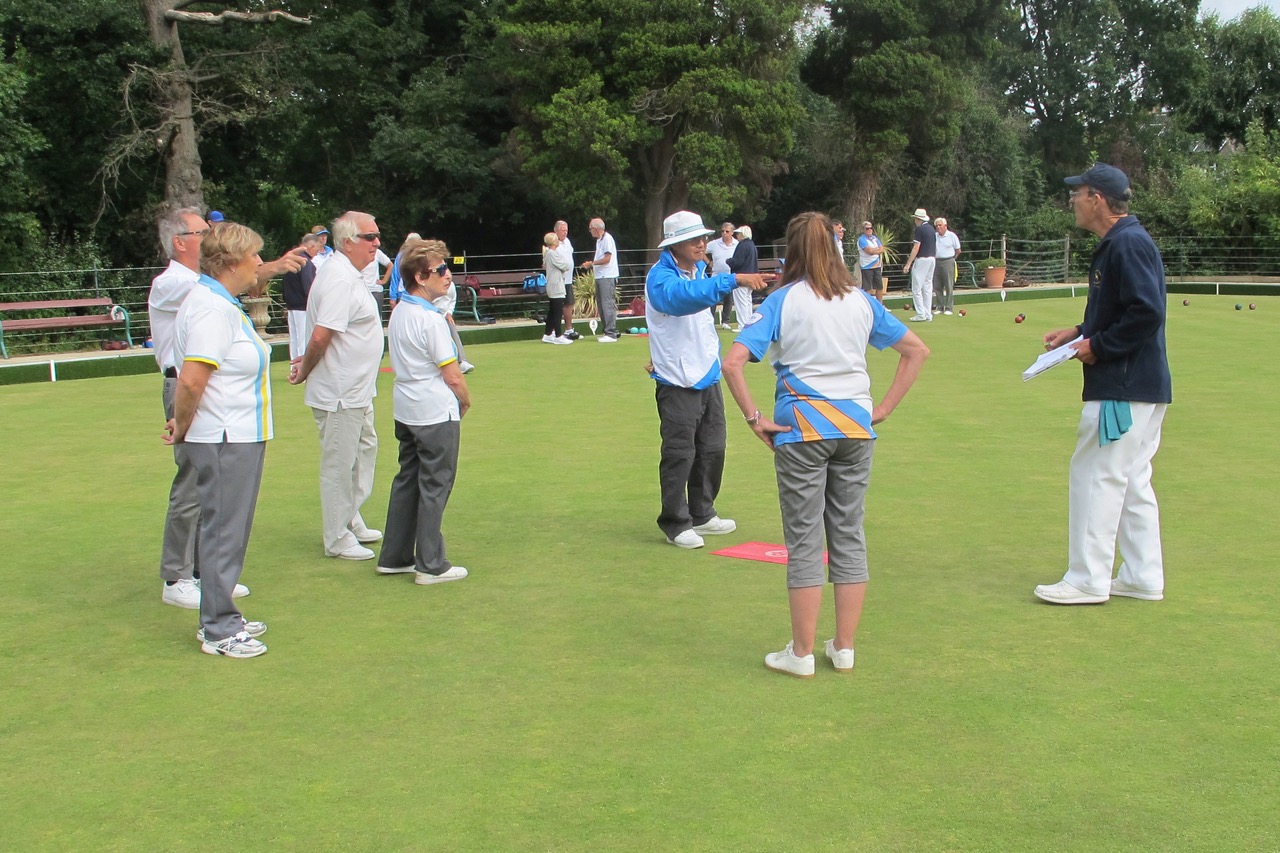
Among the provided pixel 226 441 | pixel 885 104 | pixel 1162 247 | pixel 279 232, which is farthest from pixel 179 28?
pixel 1162 247

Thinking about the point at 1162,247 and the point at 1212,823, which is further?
the point at 1162,247

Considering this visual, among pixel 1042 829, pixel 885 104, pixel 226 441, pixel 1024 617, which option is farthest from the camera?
pixel 885 104

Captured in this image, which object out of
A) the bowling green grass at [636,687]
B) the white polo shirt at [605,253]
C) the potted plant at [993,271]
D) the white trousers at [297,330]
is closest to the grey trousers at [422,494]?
the bowling green grass at [636,687]

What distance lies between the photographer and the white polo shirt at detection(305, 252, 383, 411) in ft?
19.4

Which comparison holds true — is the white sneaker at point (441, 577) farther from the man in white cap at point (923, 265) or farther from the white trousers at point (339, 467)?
A: the man in white cap at point (923, 265)

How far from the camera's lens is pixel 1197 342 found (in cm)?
1564

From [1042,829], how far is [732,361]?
70.6 inches

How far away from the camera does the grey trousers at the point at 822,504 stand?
4250mm

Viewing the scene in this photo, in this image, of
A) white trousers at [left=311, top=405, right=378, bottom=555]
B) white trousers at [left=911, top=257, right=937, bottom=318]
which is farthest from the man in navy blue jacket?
white trousers at [left=911, top=257, right=937, bottom=318]

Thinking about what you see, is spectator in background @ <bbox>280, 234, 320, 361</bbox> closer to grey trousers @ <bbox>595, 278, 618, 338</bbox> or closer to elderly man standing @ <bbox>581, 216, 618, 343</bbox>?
elderly man standing @ <bbox>581, 216, 618, 343</bbox>

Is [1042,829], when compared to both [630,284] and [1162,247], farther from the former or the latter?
[1162,247]

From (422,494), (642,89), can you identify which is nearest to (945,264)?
(642,89)

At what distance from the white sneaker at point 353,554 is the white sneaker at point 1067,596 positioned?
10.5ft

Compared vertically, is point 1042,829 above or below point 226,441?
below
